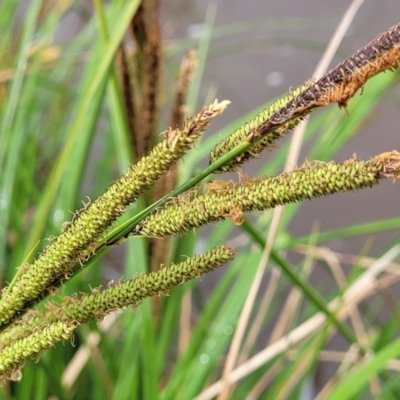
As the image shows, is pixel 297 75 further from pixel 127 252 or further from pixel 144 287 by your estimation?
pixel 144 287

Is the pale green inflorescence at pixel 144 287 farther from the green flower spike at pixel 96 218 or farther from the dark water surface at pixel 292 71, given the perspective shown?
the dark water surface at pixel 292 71

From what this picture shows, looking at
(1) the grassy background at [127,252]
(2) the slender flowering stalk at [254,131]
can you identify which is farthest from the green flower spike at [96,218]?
(1) the grassy background at [127,252]

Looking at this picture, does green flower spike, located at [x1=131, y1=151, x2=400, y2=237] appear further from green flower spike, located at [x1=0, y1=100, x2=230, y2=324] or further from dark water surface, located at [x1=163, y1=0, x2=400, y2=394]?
dark water surface, located at [x1=163, y1=0, x2=400, y2=394]

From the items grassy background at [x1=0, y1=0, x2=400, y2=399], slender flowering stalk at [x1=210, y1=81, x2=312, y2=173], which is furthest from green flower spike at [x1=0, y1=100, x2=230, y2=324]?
grassy background at [x1=0, y1=0, x2=400, y2=399]

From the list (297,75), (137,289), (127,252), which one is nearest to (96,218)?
(137,289)

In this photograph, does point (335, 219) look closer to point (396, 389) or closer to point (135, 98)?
point (396, 389)
